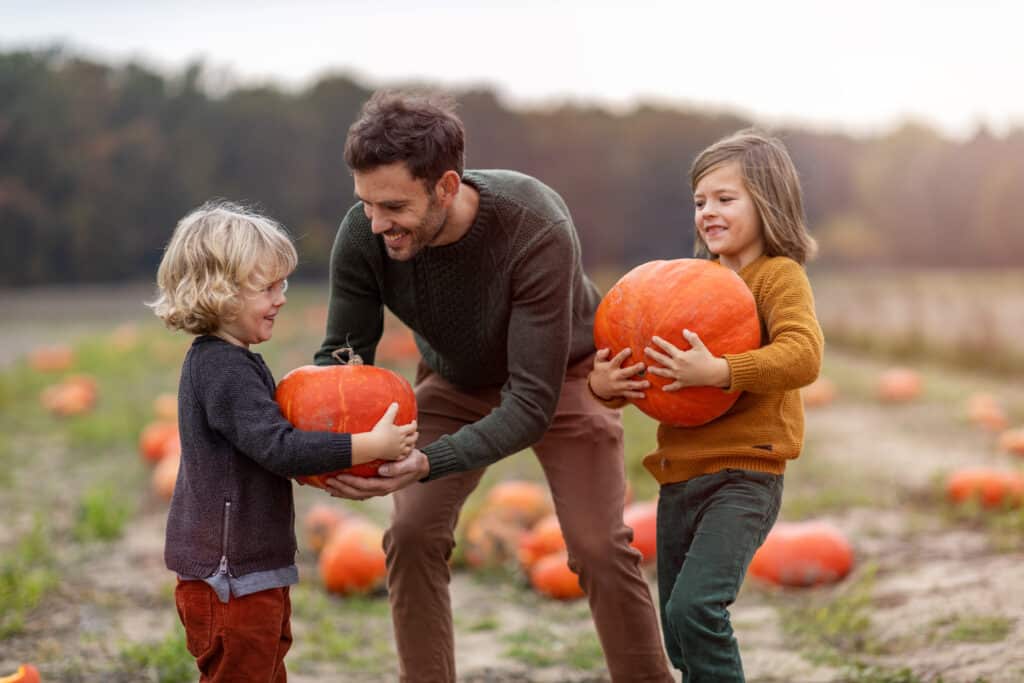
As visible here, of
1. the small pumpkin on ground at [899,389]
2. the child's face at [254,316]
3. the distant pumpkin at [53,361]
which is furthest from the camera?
the distant pumpkin at [53,361]

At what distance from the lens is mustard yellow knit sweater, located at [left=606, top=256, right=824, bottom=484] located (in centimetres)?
310

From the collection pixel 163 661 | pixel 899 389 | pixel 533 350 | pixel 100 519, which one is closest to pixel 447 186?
pixel 533 350

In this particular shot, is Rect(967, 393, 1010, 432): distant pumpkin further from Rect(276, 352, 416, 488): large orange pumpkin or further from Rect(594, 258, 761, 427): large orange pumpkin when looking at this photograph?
Rect(276, 352, 416, 488): large orange pumpkin

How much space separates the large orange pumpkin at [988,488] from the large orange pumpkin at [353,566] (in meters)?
3.60

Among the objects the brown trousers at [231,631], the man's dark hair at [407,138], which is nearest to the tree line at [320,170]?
the man's dark hair at [407,138]

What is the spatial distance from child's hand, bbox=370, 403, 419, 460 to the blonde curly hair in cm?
52

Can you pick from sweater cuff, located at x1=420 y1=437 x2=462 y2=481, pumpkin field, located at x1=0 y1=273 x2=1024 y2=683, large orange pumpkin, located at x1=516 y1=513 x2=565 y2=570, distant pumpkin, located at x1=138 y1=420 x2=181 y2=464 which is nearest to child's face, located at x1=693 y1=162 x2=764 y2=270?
sweater cuff, located at x1=420 y1=437 x2=462 y2=481

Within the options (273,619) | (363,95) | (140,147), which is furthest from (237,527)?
(363,95)

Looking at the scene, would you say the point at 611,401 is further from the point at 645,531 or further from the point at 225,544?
the point at 645,531

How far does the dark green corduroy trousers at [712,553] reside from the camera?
308 centimetres

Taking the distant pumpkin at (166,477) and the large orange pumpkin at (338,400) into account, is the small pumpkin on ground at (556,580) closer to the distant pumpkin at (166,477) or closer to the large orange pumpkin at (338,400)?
the large orange pumpkin at (338,400)

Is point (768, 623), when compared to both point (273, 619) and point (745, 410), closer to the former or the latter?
point (745, 410)

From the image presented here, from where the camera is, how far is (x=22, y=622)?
16.0ft

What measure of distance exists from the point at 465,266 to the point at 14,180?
24.7m
